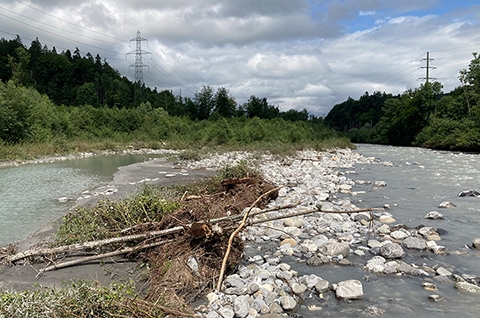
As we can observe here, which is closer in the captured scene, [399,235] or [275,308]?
[275,308]

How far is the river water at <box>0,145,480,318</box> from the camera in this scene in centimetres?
345

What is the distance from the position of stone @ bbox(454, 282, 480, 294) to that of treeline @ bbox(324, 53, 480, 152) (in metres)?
28.2

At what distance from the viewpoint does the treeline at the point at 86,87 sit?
56469mm

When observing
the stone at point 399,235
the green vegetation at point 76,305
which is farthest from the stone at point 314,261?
the green vegetation at point 76,305

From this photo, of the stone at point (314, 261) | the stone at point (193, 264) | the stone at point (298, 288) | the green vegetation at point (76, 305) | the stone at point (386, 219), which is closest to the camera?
the green vegetation at point (76, 305)

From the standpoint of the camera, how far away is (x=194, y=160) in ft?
60.7

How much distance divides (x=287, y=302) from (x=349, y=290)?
826 mm

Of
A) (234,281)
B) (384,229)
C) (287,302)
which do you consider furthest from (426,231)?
(234,281)

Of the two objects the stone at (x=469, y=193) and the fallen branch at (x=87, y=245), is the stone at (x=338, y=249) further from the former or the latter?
the stone at (x=469, y=193)

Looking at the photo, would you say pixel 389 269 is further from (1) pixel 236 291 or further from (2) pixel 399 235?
(1) pixel 236 291

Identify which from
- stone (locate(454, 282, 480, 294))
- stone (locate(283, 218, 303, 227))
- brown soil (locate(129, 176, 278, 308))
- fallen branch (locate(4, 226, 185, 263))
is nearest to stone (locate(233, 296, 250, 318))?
brown soil (locate(129, 176, 278, 308))

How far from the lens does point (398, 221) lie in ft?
21.5

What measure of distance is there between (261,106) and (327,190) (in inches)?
1782

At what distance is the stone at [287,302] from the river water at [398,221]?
0.10m
